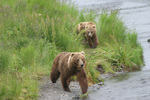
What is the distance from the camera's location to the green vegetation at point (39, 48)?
21.3ft

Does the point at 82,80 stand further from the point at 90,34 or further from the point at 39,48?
the point at 90,34

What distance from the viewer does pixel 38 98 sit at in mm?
6355

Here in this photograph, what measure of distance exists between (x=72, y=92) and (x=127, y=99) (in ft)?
3.98

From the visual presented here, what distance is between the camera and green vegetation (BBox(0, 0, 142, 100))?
6482mm

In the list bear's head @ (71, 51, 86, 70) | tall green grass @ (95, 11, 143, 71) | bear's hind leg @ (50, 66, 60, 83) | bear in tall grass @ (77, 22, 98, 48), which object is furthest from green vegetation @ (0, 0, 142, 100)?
bear's head @ (71, 51, 86, 70)

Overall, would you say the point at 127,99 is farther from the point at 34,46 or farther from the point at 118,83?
the point at 34,46

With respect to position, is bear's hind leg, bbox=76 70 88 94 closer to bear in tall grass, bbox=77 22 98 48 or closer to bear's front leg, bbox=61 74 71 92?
bear's front leg, bbox=61 74 71 92

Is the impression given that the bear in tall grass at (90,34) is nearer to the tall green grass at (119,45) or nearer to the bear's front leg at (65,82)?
the tall green grass at (119,45)

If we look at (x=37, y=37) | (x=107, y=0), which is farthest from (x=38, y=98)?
(x=107, y=0)

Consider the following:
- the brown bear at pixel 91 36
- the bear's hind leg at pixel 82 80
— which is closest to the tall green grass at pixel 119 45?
the brown bear at pixel 91 36

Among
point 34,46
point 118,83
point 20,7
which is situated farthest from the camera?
point 20,7

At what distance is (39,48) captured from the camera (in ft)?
29.7

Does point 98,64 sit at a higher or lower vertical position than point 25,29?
lower

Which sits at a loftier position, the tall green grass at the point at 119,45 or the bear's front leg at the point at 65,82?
the tall green grass at the point at 119,45
